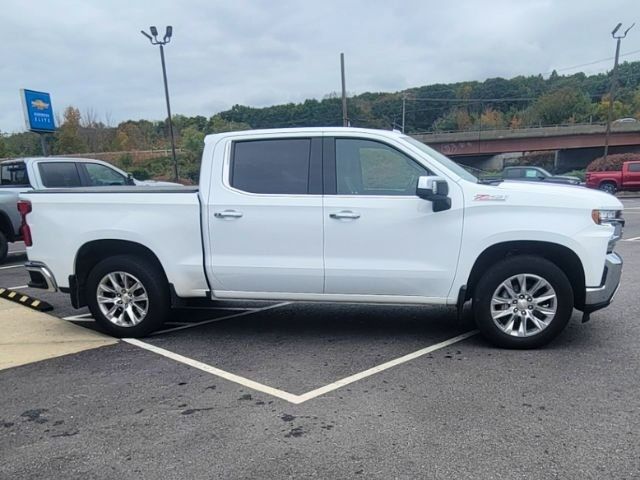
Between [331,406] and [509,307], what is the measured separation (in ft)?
6.48

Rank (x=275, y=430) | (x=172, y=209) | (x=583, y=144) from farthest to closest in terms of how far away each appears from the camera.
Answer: (x=583, y=144)
(x=172, y=209)
(x=275, y=430)

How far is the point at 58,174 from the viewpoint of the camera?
10211 millimetres

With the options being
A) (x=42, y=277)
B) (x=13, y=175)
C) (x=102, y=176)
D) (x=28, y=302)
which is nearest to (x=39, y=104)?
(x=13, y=175)

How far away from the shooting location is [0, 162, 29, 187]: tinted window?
10.3m

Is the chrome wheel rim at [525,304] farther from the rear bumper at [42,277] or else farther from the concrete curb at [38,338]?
the rear bumper at [42,277]

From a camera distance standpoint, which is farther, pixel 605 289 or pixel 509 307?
pixel 509 307

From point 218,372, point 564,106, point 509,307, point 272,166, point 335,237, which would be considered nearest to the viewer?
point 218,372

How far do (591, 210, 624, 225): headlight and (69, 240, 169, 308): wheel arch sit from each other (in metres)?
3.98

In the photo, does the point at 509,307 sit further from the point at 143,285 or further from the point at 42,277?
the point at 42,277

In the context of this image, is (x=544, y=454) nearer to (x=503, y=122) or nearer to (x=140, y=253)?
(x=140, y=253)

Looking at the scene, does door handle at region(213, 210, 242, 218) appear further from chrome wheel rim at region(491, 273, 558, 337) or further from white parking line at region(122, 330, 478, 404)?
chrome wheel rim at region(491, 273, 558, 337)

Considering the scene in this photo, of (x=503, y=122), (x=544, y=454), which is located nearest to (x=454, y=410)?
(x=544, y=454)

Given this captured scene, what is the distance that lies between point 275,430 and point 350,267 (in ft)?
5.96

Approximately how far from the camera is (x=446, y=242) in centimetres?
465
